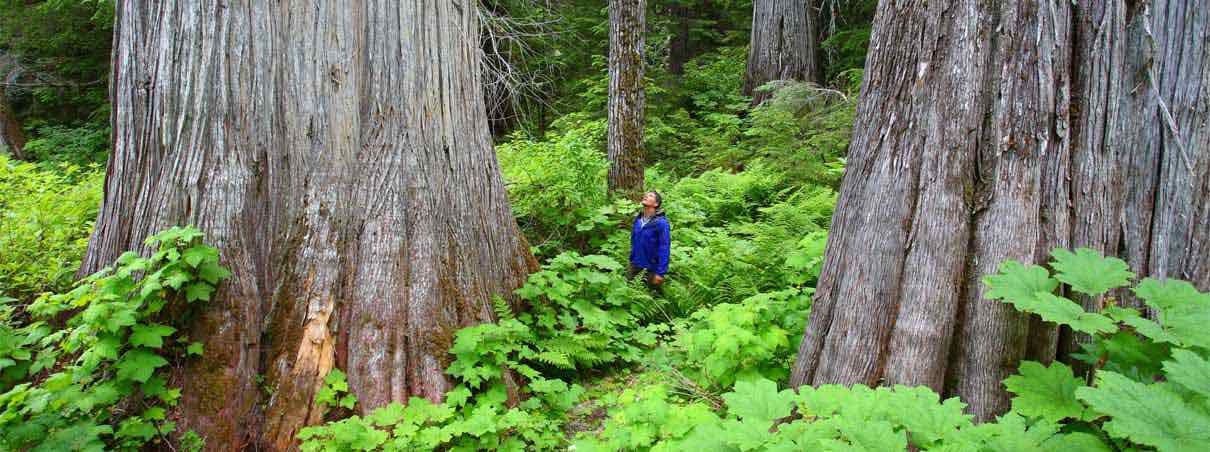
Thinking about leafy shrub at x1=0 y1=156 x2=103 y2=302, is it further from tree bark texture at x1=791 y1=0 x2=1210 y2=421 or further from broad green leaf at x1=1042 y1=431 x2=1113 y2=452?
broad green leaf at x1=1042 y1=431 x2=1113 y2=452

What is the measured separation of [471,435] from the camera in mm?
3729

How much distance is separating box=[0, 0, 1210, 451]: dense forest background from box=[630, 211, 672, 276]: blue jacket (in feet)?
1.17

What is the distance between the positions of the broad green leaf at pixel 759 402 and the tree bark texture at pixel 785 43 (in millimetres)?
10272

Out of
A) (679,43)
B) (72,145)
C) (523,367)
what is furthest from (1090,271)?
(72,145)

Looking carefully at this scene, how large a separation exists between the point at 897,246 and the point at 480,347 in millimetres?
2685

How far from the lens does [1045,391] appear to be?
2.40m

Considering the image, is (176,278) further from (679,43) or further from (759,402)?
(679,43)

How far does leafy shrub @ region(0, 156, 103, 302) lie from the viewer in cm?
461

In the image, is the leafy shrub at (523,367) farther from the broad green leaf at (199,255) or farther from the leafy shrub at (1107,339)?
the leafy shrub at (1107,339)

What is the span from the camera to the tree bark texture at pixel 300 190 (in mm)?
3662

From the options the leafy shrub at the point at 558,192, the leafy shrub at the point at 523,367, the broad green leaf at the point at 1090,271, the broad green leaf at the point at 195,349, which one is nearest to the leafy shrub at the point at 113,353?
the broad green leaf at the point at 195,349

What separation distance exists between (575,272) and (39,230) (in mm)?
4679

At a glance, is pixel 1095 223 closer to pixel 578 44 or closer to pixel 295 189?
pixel 295 189

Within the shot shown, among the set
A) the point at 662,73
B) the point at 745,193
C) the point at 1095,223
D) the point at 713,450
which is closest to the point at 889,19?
the point at 1095,223
